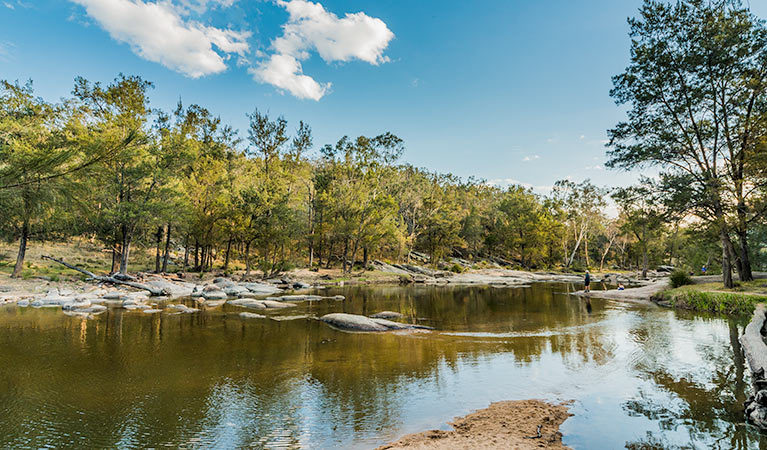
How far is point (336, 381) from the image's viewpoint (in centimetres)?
840

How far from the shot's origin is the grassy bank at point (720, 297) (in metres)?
18.2

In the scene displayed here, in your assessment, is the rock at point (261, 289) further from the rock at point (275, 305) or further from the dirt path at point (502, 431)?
the dirt path at point (502, 431)

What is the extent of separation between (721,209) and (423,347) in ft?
69.1

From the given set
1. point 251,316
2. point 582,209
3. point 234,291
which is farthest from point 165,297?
point 582,209

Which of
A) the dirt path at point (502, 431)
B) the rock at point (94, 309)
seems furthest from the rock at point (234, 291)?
the dirt path at point (502, 431)

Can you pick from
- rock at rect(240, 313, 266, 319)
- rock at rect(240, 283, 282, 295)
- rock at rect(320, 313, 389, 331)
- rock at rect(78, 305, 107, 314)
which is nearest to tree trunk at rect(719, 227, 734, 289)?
rock at rect(320, 313, 389, 331)

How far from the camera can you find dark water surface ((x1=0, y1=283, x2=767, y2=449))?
18.9 feet

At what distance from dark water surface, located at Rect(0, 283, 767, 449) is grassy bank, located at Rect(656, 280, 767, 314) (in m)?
3.61

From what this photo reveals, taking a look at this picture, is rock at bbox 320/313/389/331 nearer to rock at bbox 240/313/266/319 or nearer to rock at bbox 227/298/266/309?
rock at bbox 240/313/266/319

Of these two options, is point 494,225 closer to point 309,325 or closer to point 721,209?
point 721,209

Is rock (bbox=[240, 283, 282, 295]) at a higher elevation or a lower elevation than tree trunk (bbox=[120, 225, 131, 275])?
lower

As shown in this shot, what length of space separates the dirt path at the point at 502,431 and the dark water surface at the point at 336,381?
10.9 inches

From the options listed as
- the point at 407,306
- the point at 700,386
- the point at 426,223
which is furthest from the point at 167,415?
the point at 426,223

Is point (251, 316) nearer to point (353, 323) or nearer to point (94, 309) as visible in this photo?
point (353, 323)
